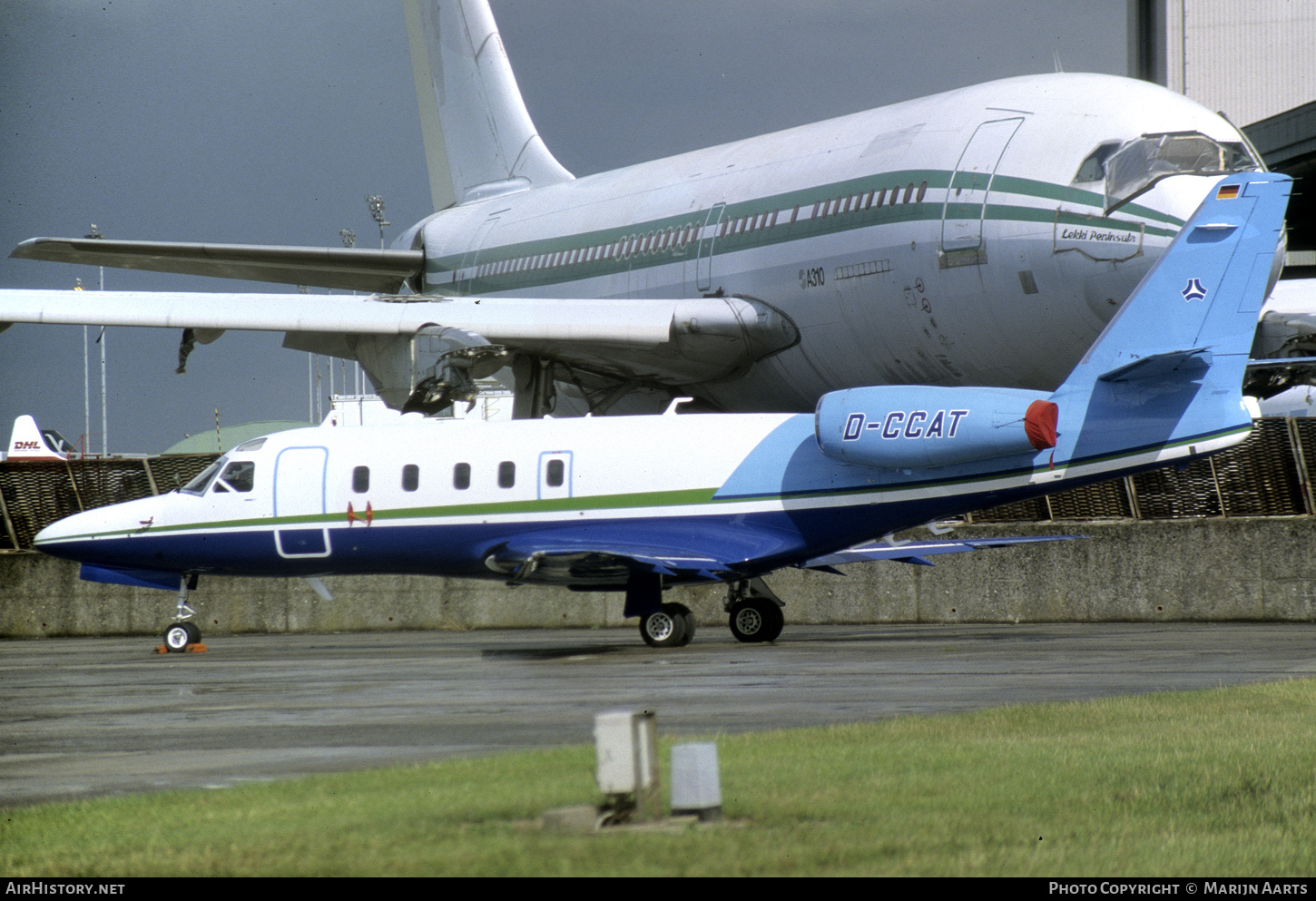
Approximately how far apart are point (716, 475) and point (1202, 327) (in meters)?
5.46

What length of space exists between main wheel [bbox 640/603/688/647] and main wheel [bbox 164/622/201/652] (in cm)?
616

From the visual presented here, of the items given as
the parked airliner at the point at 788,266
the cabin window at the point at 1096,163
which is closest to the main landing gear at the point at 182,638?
the parked airliner at the point at 788,266

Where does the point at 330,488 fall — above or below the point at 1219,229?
A: below

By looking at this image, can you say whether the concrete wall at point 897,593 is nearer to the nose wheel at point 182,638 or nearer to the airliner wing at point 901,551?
the airliner wing at point 901,551

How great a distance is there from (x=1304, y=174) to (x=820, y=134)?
2544 cm

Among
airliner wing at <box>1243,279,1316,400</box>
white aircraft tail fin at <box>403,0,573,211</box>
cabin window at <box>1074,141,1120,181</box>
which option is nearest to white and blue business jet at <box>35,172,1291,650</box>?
cabin window at <box>1074,141,1120,181</box>

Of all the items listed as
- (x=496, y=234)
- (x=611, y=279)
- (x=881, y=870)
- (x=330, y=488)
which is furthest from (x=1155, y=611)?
(x=881, y=870)

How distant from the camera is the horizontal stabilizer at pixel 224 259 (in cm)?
2434

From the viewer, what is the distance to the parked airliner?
18203 millimetres

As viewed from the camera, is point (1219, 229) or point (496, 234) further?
point (496, 234)

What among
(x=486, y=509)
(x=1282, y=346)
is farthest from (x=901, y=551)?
(x=1282, y=346)

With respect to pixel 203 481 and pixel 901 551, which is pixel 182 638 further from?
pixel 901 551

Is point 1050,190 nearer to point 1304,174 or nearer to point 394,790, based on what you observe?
point 394,790
